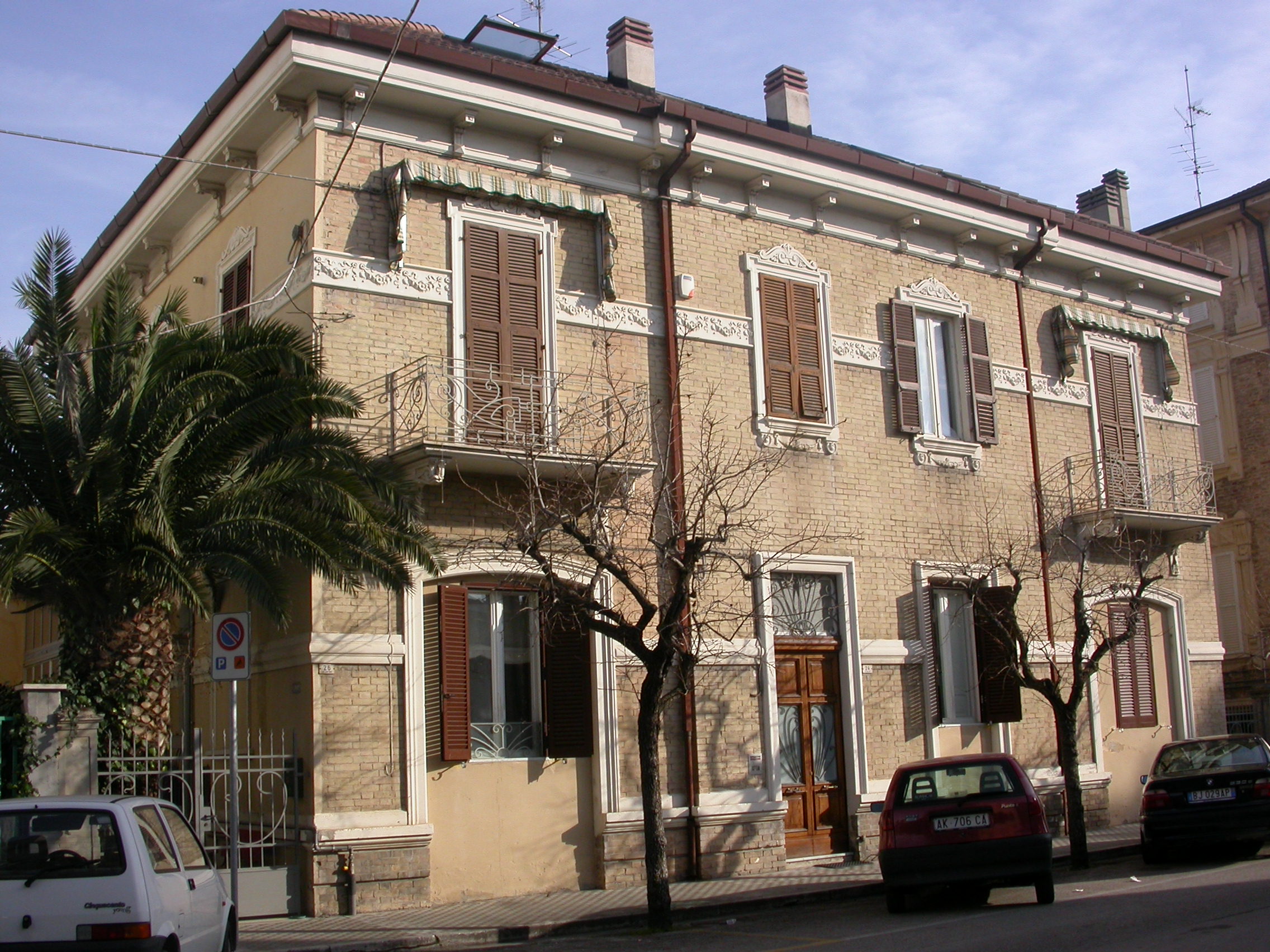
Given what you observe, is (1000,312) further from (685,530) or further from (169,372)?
(169,372)

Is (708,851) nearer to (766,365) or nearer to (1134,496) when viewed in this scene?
(766,365)

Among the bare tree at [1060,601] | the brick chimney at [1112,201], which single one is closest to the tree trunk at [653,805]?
the bare tree at [1060,601]

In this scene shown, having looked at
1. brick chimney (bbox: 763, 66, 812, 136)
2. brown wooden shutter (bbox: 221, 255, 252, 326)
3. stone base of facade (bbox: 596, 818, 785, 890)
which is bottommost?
stone base of facade (bbox: 596, 818, 785, 890)

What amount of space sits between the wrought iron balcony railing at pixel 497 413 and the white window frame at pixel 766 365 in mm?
1987

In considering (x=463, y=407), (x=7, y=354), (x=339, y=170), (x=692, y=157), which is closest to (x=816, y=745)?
(x=463, y=407)

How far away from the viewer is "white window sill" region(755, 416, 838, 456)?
56.5 feet

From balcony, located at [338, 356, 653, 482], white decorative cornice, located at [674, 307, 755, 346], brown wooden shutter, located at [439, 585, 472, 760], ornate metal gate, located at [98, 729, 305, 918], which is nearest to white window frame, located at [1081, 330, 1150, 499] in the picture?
white decorative cornice, located at [674, 307, 755, 346]

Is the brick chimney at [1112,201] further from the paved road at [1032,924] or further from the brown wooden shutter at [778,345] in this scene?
the paved road at [1032,924]

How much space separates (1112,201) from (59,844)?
2321 cm

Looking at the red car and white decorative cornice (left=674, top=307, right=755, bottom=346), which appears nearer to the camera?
the red car

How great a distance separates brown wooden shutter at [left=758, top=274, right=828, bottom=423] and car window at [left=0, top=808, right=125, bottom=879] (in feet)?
36.7

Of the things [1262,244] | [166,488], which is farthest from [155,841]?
[1262,244]

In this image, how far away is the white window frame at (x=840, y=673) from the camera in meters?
16.5

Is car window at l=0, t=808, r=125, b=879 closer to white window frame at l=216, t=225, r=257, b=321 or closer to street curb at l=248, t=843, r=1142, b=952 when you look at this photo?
street curb at l=248, t=843, r=1142, b=952
